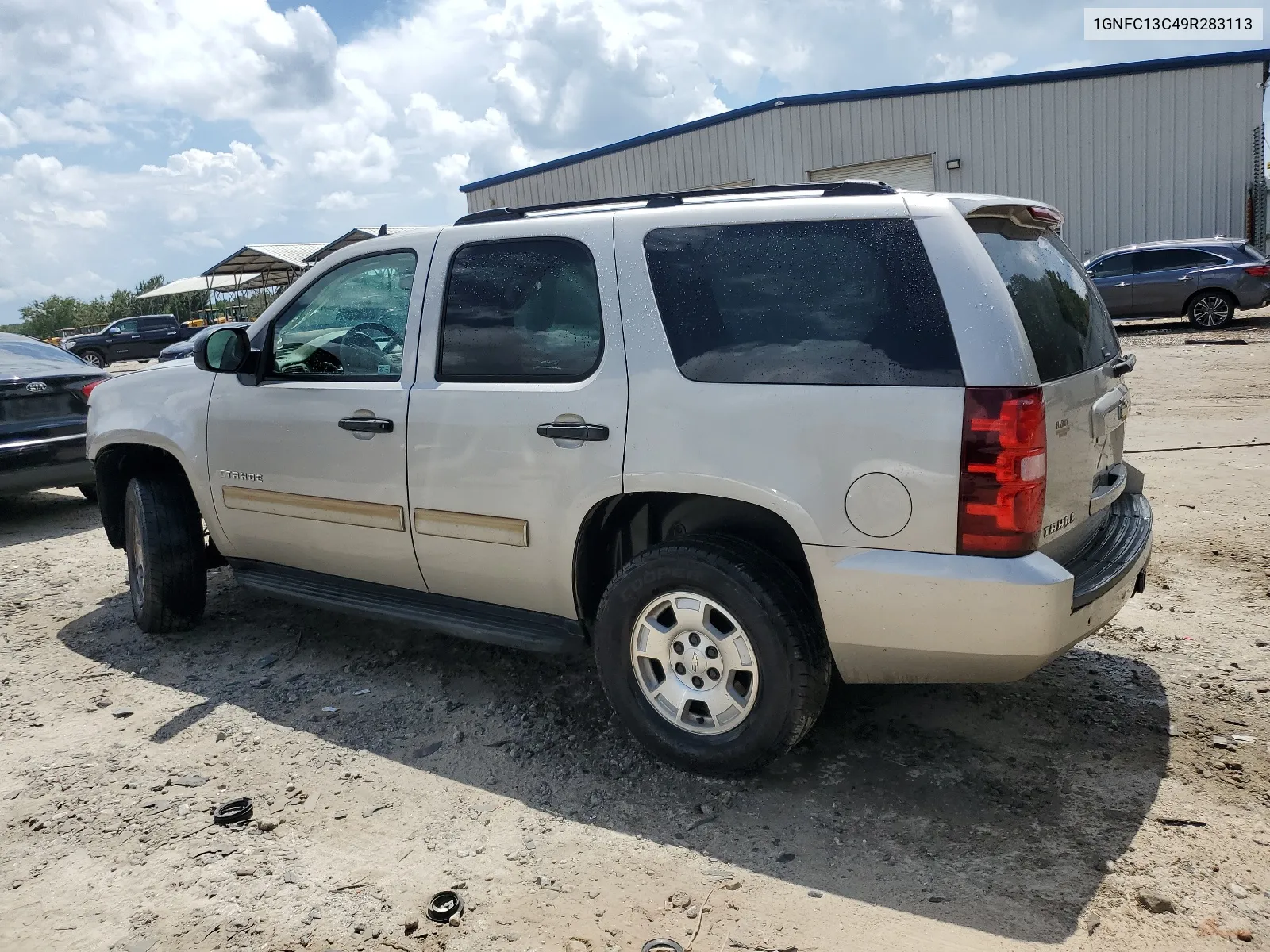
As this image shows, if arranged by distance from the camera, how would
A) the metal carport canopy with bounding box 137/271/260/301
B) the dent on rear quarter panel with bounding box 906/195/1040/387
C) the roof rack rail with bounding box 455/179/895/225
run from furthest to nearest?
the metal carport canopy with bounding box 137/271/260/301 → the roof rack rail with bounding box 455/179/895/225 → the dent on rear quarter panel with bounding box 906/195/1040/387

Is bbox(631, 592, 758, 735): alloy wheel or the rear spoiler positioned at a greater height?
the rear spoiler

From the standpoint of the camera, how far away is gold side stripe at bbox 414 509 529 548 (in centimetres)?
370

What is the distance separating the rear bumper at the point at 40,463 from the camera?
→ 7.64 metres

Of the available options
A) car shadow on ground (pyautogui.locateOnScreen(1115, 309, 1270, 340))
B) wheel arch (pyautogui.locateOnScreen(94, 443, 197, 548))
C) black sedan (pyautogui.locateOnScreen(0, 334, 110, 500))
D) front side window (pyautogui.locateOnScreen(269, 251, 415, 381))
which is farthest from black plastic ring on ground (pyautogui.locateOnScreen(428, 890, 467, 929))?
car shadow on ground (pyautogui.locateOnScreen(1115, 309, 1270, 340))

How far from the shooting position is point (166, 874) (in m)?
3.04

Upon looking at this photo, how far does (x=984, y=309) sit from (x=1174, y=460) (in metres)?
5.51

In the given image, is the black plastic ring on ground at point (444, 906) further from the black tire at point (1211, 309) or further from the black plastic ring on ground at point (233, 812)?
the black tire at point (1211, 309)

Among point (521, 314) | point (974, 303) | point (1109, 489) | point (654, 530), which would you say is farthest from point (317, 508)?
point (1109, 489)

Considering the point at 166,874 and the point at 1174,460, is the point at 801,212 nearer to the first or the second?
the point at 166,874

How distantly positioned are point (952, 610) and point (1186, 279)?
16.1 metres

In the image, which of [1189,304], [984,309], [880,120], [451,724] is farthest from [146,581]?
[880,120]

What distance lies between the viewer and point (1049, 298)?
3.28 m

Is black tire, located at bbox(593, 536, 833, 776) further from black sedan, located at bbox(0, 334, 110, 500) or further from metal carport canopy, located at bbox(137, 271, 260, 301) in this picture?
metal carport canopy, located at bbox(137, 271, 260, 301)

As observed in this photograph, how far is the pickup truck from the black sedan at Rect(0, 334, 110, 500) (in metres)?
27.7
